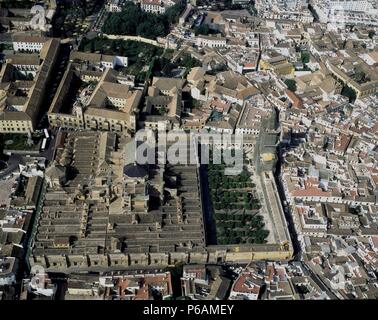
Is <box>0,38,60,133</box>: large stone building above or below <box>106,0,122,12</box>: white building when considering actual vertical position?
below

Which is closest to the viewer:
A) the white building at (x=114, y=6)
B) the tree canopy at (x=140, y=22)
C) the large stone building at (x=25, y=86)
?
the large stone building at (x=25, y=86)

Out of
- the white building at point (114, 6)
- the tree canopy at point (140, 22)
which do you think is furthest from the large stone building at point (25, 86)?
the white building at point (114, 6)

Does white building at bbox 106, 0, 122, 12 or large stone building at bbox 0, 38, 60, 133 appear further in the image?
white building at bbox 106, 0, 122, 12

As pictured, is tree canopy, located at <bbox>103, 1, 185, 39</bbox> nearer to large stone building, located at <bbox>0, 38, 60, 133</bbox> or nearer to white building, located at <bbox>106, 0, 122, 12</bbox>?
white building, located at <bbox>106, 0, 122, 12</bbox>

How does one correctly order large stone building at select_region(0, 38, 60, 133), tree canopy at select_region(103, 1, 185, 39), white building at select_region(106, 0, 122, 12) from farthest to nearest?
white building at select_region(106, 0, 122, 12) → tree canopy at select_region(103, 1, 185, 39) → large stone building at select_region(0, 38, 60, 133)

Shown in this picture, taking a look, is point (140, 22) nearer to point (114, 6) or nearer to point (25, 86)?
point (114, 6)

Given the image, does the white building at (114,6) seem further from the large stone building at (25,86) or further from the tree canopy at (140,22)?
the large stone building at (25,86)

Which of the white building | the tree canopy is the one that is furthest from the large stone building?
the white building

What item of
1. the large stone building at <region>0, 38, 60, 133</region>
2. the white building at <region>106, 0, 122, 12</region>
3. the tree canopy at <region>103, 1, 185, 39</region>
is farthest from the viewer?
the white building at <region>106, 0, 122, 12</region>

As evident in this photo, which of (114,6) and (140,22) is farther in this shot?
(114,6)

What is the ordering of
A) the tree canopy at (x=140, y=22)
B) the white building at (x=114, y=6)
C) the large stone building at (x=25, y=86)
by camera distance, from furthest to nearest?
the white building at (x=114, y=6), the tree canopy at (x=140, y=22), the large stone building at (x=25, y=86)

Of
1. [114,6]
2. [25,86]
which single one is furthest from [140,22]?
[25,86]
